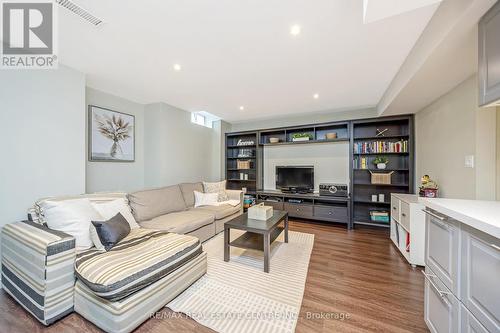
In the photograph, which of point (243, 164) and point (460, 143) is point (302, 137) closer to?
point (243, 164)

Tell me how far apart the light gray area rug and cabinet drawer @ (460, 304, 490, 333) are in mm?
966

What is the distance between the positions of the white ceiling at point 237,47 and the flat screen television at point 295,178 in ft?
5.48

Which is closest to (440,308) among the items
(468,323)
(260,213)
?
(468,323)

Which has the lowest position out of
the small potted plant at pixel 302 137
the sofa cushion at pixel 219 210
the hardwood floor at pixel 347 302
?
the hardwood floor at pixel 347 302

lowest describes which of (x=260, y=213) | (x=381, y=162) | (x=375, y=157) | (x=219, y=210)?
(x=219, y=210)

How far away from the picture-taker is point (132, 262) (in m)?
1.51

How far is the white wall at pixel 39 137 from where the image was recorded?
1859mm

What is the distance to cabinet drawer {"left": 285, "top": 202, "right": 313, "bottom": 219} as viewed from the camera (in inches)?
159

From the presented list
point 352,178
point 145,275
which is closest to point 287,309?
point 145,275

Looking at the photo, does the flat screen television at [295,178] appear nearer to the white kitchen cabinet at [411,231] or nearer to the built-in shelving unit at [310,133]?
the built-in shelving unit at [310,133]

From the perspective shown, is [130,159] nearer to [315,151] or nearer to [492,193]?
[315,151]

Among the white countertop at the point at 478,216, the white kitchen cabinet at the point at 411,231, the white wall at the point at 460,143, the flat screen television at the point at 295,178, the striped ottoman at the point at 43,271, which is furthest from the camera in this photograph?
the flat screen television at the point at 295,178

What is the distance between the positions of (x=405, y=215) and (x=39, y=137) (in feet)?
14.5

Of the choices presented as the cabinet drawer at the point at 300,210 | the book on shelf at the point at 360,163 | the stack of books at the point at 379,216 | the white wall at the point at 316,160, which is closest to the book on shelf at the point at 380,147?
the book on shelf at the point at 360,163
